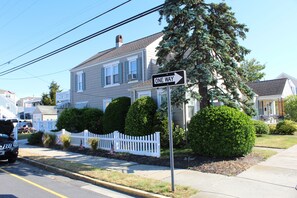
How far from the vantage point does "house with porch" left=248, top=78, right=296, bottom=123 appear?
30.7 metres

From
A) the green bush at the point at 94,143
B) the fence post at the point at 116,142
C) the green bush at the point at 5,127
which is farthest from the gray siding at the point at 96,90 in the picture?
the green bush at the point at 5,127

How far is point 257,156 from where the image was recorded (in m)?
11.0

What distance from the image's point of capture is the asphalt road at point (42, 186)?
24.0 ft

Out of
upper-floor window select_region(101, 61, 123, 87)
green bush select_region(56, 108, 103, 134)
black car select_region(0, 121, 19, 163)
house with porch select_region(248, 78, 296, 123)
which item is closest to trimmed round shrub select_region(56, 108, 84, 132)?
green bush select_region(56, 108, 103, 134)

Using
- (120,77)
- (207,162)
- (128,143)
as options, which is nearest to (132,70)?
(120,77)

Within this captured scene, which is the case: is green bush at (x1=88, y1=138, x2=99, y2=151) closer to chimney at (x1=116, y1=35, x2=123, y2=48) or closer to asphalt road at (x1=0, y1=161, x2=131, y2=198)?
asphalt road at (x1=0, y1=161, x2=131, y2=198)

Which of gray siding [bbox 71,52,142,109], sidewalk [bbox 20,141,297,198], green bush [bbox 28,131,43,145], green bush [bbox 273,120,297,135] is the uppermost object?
gray siding [bbox 71,52,142,109]

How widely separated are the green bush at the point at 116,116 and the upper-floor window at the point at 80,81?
7.88 metres

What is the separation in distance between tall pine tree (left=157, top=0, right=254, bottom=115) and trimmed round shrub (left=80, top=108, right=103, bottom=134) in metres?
9.05

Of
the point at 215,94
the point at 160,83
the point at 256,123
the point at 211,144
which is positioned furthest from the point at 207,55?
the point at 256,123

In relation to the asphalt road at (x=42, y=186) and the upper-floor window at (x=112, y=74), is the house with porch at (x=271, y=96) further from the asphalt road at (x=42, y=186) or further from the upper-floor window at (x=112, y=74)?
the asphalt road at (x=42, y=186)

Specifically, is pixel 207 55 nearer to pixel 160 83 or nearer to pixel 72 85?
pixel 160 83

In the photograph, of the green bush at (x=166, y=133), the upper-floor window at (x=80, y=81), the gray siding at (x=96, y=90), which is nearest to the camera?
the green bush at (x=166, y=133)

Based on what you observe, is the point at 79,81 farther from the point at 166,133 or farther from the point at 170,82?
the point at 170,82
